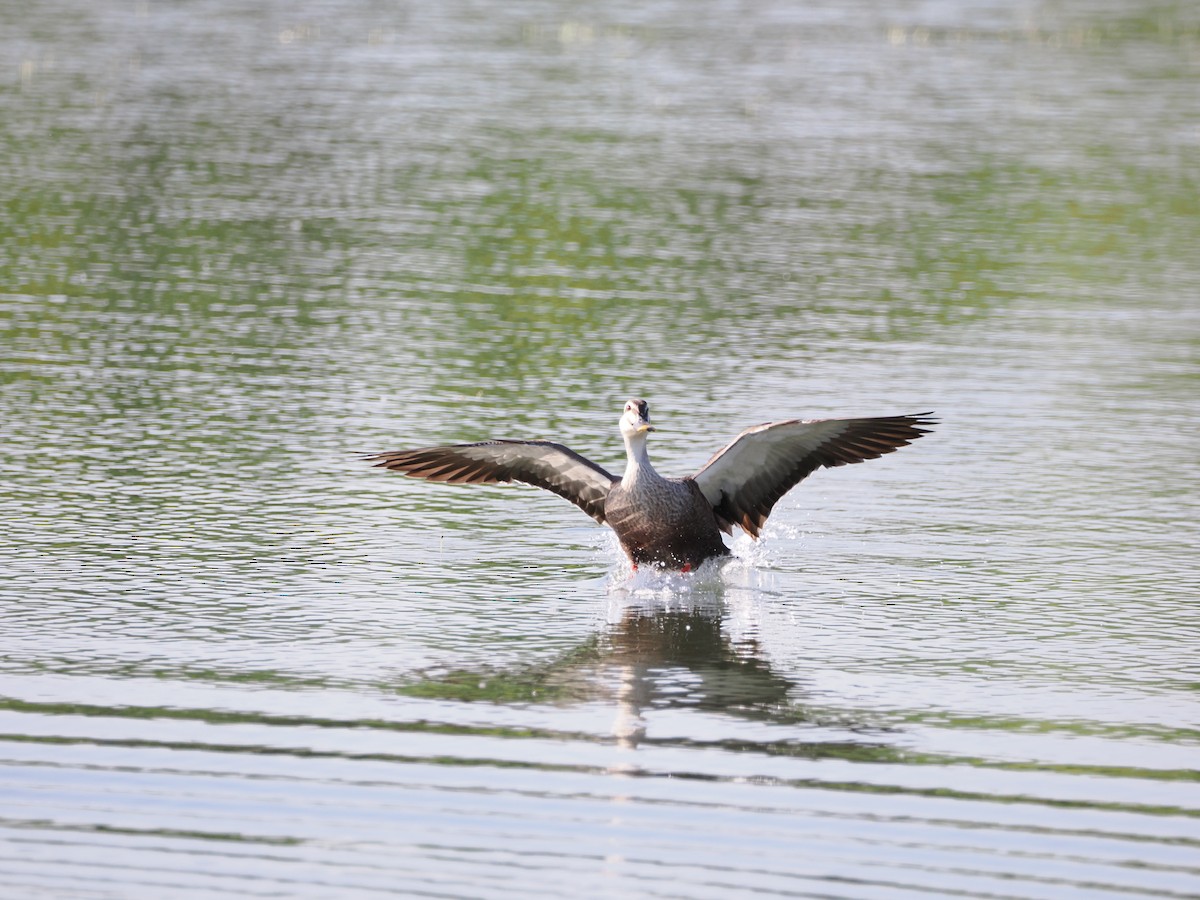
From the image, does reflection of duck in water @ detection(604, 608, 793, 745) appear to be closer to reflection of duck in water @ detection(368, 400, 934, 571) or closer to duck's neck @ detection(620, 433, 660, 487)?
reflection of duck in water @ detection(368, 400, 934, 571)

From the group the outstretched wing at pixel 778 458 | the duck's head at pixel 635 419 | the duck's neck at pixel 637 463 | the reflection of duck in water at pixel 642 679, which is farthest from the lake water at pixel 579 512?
the duck's head at pixel 635 419

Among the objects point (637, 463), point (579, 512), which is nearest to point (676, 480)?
point (637, 463)

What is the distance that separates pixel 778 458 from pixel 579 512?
178 centimetres

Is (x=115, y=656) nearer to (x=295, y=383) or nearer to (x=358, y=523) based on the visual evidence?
(x=358, y=523)

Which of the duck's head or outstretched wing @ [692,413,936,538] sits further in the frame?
outstretched wing @ [692,413,936,538]

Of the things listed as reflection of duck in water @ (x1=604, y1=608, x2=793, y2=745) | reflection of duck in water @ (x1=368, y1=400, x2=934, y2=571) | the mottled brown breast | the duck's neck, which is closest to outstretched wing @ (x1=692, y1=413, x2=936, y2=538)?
reflection of duck in water @ (x1=368, y1=400, x2=934, y2=571)

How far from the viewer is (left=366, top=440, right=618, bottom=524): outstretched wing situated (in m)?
12.1

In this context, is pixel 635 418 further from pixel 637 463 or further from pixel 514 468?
pixel 514 468

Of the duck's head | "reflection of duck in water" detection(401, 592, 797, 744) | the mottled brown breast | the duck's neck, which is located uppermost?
the duck's head

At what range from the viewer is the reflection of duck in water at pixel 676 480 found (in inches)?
467

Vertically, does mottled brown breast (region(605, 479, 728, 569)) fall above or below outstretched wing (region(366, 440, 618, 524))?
below

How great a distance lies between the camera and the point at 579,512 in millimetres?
13414

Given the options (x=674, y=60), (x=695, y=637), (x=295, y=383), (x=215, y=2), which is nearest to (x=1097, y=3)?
(x=674, y=60)

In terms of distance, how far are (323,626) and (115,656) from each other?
1136 millimetres
